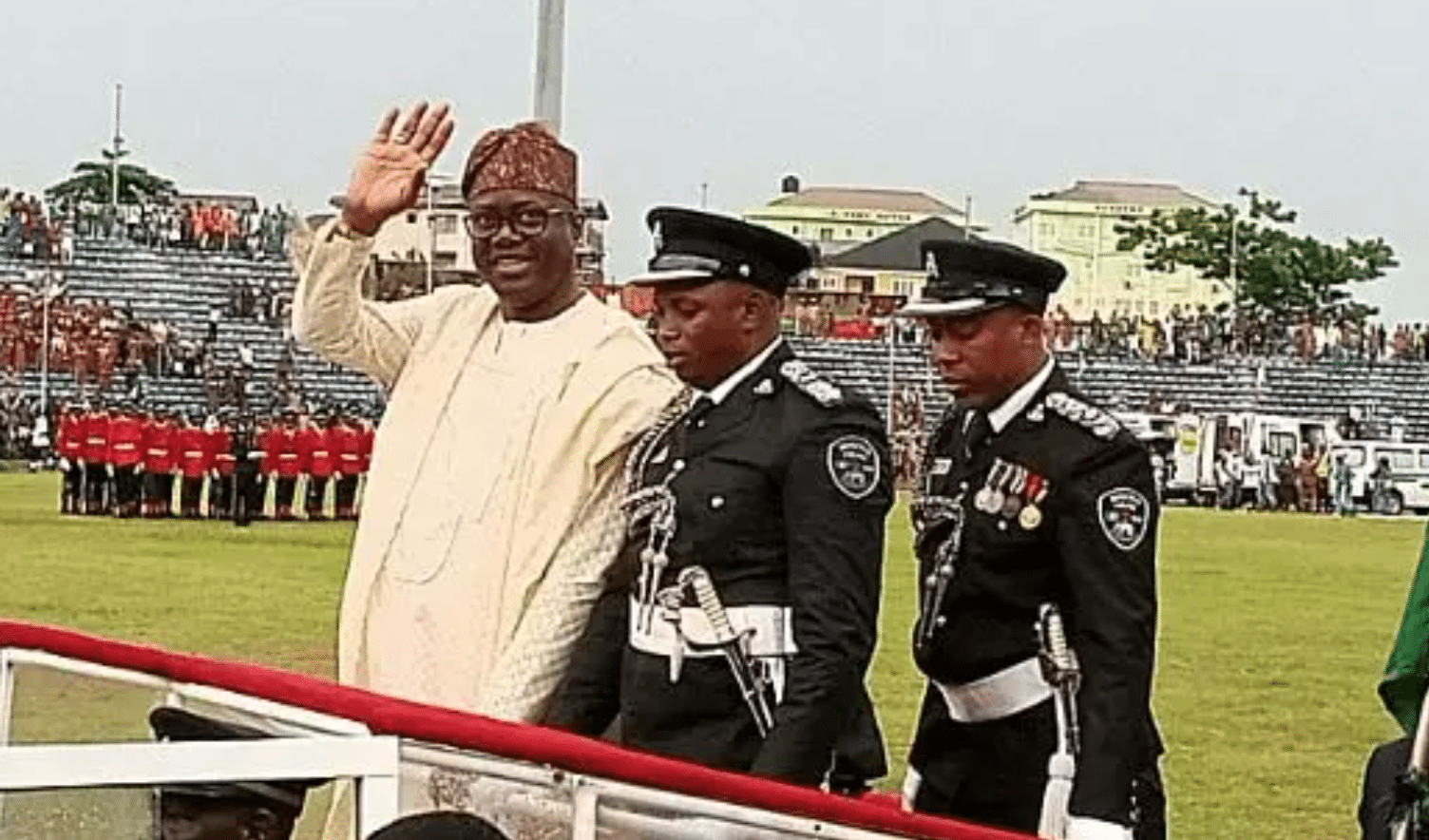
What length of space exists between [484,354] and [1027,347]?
858mm

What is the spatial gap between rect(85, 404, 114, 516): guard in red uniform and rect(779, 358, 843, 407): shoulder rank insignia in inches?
916

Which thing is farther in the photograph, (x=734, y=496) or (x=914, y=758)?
(x=914, y=758)

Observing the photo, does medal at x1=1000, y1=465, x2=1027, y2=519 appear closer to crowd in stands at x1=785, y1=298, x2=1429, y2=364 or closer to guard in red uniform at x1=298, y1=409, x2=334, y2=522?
guard in red uniform at x1=298, y1=409, x2=334, y2=522

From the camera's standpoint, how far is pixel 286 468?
27188 mm

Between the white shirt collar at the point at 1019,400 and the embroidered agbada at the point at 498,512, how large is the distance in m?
0.51

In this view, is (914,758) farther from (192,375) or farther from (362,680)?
(192,375)

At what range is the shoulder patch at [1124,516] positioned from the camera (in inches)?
157

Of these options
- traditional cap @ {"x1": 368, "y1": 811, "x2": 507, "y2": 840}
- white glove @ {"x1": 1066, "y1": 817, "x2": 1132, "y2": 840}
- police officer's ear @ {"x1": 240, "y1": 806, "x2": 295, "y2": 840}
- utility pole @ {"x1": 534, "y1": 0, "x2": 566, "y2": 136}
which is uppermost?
utility pole @ {"x1": 534, "y1": 0, "x2": 566, "y2": 136}

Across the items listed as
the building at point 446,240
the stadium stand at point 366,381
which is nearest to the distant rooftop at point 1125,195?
the stadium stand at point 366,381

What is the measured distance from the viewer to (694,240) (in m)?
4.12

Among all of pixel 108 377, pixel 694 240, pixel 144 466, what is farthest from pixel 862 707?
pixel 108 377

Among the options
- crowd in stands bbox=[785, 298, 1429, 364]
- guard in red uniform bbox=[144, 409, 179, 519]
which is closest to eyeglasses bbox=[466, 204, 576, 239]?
guard in red uniform bbox=[144, 409, 179, 519]

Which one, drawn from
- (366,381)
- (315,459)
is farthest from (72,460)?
(366,381)

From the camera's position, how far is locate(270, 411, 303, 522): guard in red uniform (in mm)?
26844
